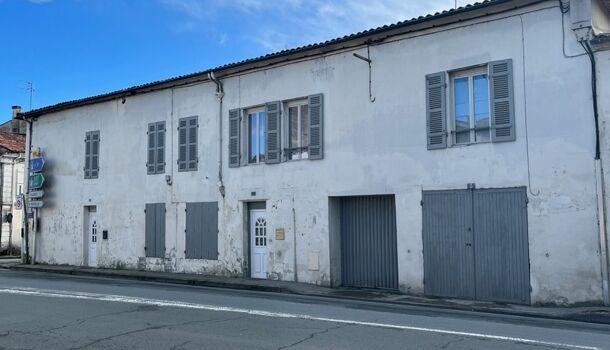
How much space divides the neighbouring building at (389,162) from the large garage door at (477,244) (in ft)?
0.10

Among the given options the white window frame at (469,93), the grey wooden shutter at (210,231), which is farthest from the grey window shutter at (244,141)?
the white window frame at (469,93)

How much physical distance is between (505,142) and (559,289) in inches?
125

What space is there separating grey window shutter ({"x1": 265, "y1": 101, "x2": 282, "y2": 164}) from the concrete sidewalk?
135 inches

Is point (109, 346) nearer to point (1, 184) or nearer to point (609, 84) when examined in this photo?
point (609, 84)

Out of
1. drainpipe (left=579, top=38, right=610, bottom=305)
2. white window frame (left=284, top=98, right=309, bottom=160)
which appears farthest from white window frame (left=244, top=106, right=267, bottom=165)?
drainpipe (left=579, top=38, right=610, bottom=305)

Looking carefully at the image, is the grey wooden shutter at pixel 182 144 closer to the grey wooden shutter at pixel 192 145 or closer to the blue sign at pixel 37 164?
the grey wooden shutter at pixel 192 145

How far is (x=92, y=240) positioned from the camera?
2156 centimetres

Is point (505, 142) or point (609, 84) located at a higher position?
point (609, 84)

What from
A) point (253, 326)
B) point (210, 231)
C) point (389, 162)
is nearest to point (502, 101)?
point (389, 162)

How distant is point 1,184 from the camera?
29938 mm

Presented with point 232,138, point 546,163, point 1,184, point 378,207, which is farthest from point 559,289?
point 1,184

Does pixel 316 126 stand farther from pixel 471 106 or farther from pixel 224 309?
pixel 224 309

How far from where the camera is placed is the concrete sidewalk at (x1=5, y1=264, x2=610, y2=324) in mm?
10969

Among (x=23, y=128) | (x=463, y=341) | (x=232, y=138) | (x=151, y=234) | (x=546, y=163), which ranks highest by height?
(x=23, y=128)
